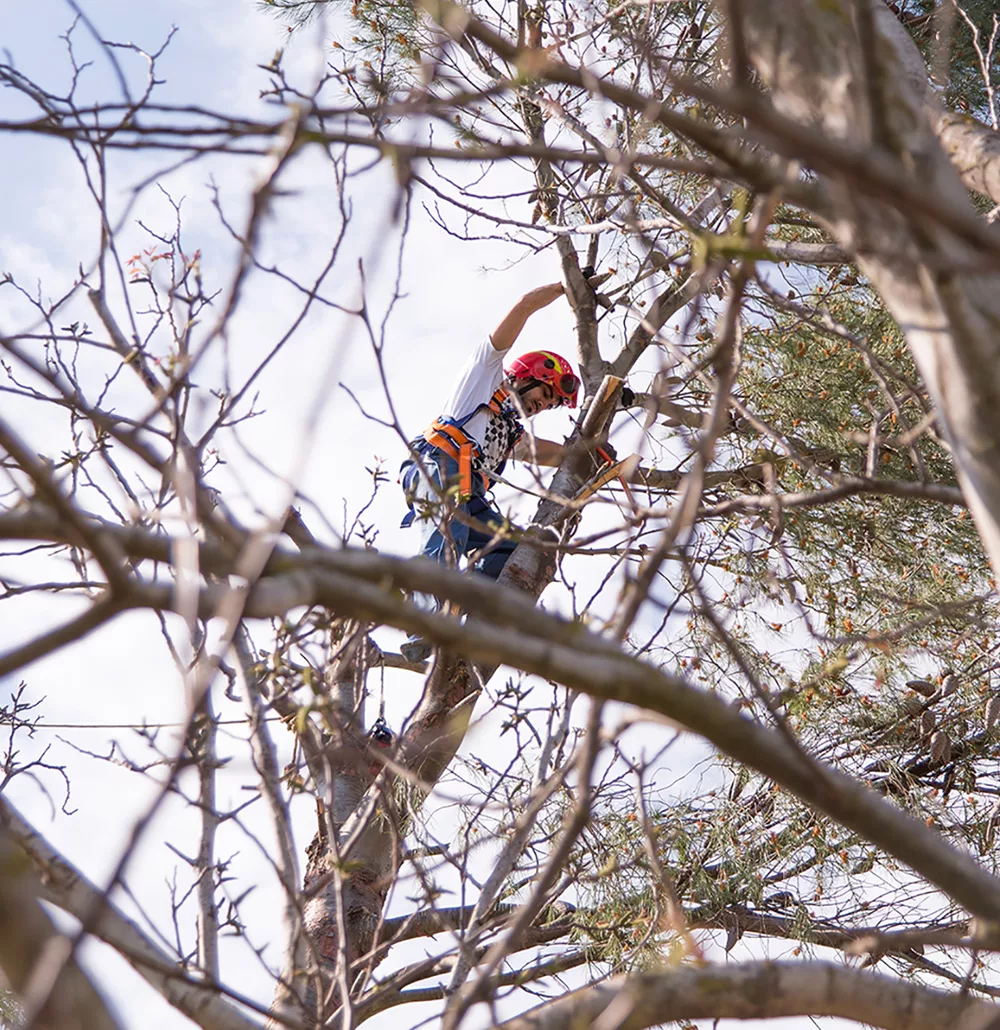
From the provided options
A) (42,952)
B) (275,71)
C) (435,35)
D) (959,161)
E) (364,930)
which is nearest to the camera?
(42,952)

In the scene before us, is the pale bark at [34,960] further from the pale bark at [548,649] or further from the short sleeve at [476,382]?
the short sleeve at [476,382]

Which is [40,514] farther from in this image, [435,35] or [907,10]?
[907,10]

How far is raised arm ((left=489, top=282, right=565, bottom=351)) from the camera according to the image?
400 centimetres

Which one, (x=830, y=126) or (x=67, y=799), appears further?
(x=67, y=799)

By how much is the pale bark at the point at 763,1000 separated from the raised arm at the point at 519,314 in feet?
10.1

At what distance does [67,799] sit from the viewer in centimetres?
348

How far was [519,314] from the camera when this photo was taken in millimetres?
4016

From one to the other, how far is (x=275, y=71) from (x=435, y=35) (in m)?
2.45

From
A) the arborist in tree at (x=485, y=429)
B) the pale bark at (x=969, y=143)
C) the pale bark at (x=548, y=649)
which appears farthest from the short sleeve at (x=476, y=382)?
the pale bark at (x=548, y=649)

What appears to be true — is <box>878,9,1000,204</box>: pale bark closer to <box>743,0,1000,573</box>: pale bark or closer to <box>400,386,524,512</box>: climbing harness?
<box>743,0,1000,573</box>: pale bark

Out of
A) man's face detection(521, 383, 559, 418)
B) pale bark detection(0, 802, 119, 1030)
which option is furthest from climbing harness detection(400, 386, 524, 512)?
pale bark detection(0, 802, 119, 1030)

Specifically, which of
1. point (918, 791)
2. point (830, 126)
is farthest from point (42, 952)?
point (918, 791)

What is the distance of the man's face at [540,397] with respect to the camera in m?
4.40

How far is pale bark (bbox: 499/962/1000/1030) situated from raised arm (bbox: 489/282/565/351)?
121 inches
